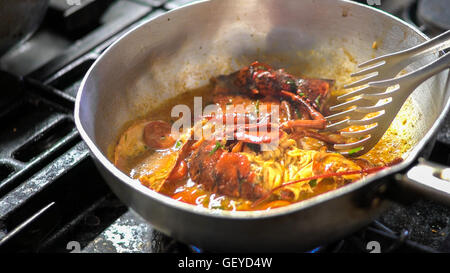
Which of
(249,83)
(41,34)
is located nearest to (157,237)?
(249,83)

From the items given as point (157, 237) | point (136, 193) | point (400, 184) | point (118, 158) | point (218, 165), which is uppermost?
point (400, 184)

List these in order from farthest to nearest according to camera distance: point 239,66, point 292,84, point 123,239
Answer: point 239,66
point 292,84
point 123,239

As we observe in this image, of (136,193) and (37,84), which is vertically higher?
(136,193)

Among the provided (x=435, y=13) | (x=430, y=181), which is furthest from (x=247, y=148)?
(x=435, y=13)
